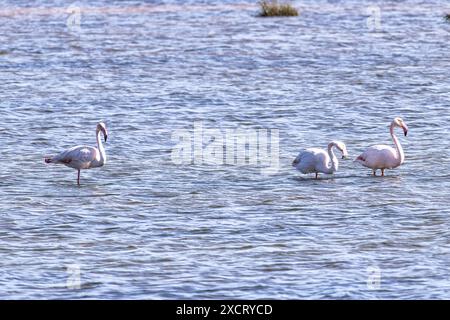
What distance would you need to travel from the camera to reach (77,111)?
2447cm

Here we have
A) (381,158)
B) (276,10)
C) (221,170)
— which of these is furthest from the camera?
(276,10)

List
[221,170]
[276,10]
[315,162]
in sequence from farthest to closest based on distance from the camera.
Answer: [276,10], [221,170], [315,162]

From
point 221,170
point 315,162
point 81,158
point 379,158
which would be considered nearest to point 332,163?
point 315,162

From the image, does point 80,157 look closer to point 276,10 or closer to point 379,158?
point 379,158

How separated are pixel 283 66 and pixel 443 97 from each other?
5413mm

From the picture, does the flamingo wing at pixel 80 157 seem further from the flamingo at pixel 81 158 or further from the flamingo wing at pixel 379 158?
the flamingo wing at pixel 379 158

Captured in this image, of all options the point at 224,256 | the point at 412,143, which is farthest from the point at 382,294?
the point at 412,143

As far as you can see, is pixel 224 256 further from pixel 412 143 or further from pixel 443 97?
pixel 443 97

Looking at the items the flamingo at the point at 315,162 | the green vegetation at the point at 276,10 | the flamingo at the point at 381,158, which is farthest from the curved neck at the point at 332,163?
the green vegetation at the point at 276,10

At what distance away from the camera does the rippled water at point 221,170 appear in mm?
13547

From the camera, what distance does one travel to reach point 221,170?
1902 centimetres

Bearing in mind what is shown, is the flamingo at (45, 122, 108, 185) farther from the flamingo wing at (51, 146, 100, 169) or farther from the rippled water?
the rippled water

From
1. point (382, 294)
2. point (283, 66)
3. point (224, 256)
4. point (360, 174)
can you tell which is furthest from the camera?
point (283, 66)

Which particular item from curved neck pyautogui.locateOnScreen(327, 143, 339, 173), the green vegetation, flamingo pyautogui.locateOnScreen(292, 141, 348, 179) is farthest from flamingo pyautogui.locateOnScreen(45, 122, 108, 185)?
the green vegetation
